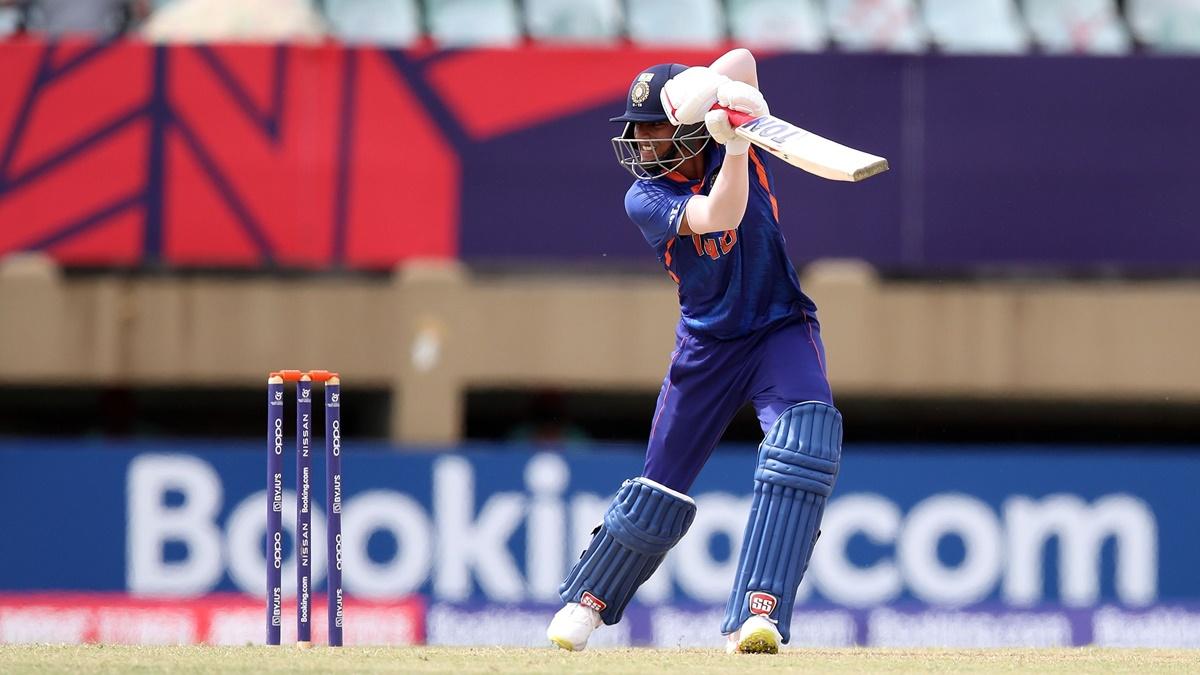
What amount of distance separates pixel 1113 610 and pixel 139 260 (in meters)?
6.56

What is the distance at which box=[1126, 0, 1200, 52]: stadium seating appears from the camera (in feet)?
45.0

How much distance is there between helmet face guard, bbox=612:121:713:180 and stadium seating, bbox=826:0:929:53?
7.82 meters

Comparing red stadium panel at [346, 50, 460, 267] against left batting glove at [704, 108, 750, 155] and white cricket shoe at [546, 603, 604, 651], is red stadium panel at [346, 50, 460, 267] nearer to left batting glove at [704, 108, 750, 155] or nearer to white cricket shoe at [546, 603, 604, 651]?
white cricket shoe at [546, 603, 604, 651]

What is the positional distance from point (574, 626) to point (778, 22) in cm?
841

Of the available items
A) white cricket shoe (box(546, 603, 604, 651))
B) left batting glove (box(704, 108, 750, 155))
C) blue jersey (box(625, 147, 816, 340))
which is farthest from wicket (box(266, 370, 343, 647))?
left batting glove (box(704, 108, 750, 155))

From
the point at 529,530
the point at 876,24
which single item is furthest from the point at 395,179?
the point at 876,24

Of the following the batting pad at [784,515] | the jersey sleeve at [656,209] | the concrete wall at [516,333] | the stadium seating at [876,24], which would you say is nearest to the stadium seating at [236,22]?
the concrete wall at [516,333]

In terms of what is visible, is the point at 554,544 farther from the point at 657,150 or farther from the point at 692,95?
the point at 692,95

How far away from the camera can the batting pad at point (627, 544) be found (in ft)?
19.0

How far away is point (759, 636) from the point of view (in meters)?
5.43

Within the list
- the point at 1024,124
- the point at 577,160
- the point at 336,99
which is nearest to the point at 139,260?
the point at 336,99

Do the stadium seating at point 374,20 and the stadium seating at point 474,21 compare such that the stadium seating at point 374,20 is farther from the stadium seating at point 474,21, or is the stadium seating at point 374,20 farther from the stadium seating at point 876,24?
the stadium seating at point 876,24

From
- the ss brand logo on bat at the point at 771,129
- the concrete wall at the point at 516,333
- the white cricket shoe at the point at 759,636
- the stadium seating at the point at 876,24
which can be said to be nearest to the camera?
the ss brand logo on bat at the point at 771,129

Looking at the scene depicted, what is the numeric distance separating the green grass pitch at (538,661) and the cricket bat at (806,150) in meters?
1.28
